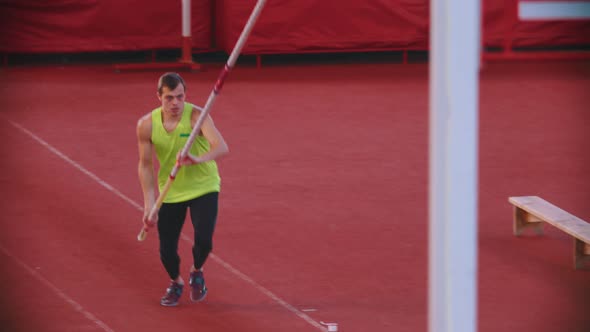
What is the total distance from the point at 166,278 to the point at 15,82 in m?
10.3

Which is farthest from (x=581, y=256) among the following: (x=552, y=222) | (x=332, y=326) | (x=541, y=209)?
(x=332, y=326)

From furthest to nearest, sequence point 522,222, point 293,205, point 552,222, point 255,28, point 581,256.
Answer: point 255,28 → point 293,205 → point 522,222 → point 552,222 → point 581,256

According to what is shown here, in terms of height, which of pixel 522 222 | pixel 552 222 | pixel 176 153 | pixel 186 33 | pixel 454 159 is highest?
pixel 186 33

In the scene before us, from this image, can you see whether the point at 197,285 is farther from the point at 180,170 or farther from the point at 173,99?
the point at 173,99

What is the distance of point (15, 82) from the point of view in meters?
18.2

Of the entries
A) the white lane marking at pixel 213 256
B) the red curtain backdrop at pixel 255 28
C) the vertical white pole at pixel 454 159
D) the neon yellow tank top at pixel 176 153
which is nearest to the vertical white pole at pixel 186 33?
the red curtain backdrop at pixel 255 28

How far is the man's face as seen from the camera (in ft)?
25.3

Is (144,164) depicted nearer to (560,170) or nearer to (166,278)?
(166,278)

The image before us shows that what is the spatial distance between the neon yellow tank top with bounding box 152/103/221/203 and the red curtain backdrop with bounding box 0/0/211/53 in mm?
12086

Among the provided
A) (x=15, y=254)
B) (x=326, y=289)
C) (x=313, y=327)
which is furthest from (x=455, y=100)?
(x=15, y=254)

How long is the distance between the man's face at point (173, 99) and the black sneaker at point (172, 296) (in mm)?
1449

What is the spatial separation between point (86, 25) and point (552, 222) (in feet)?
40.9

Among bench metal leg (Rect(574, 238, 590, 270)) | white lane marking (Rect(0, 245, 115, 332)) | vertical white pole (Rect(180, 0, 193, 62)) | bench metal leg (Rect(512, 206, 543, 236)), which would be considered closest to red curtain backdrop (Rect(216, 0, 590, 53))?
vertical white pole (Rect(180, 0, 193, 62))

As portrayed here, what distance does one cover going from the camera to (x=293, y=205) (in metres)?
11.0
